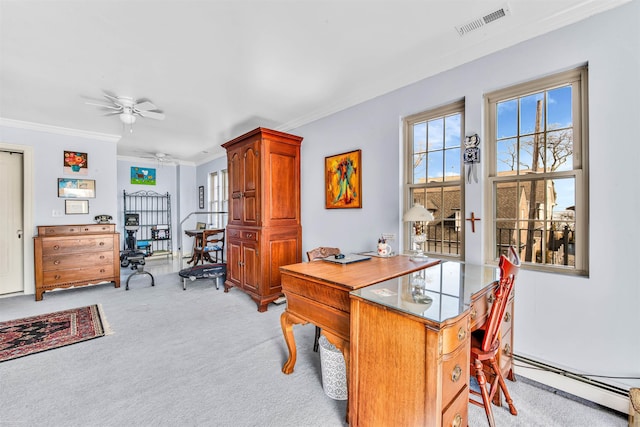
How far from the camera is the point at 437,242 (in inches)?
107

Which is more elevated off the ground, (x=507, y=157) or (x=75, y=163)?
(x=75, y=163)

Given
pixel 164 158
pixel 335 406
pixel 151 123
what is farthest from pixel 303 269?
pixel 164 158

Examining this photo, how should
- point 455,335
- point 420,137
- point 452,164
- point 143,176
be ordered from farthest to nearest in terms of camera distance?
point 143,176, point 420,137, point 452,164, point 455,335

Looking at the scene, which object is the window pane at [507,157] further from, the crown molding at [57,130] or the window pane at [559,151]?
the crown molding at [57,130]

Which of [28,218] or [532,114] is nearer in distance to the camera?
[532,114]

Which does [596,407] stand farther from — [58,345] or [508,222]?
[58,345]

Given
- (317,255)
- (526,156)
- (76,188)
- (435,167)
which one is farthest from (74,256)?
(526,156)

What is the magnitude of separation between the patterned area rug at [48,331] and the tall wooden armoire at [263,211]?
66.2 inches

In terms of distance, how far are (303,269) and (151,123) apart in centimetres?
403

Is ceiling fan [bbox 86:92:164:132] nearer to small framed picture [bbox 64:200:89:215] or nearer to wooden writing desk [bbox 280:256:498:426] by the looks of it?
small framed picture [bbox 64:200:89:215]

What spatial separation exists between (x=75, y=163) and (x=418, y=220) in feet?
18.3

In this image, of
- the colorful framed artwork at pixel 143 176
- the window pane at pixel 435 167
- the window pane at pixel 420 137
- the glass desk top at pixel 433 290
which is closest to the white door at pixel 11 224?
the colorful framed artwork at pixel 143 176

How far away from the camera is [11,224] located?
13.7 ft

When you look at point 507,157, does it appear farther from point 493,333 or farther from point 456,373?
point 456,373
